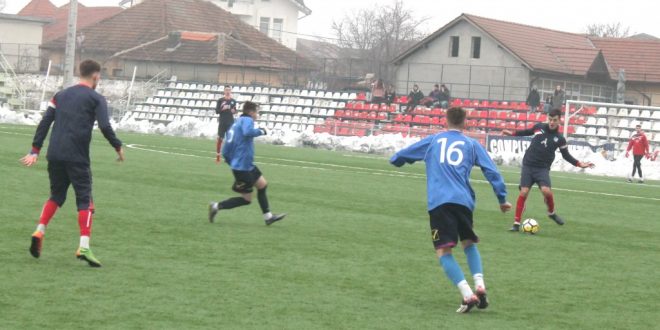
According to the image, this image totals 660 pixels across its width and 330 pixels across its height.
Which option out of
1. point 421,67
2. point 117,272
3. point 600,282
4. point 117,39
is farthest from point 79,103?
point 117,39

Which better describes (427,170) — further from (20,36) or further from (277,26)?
(277,26)

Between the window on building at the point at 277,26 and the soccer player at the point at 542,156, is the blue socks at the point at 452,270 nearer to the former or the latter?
the soccer player at the point at 542,156

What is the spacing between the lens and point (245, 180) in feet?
47.6

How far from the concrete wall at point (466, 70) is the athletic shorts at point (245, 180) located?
3963 cm

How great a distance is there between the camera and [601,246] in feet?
47.6

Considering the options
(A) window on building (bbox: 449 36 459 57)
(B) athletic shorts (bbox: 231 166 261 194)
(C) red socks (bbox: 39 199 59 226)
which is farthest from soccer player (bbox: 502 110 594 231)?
(A) window on building (bbox: 449 36 459 57)

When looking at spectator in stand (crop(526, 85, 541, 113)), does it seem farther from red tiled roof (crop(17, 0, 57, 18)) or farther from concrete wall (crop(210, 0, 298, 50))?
red tiled roof (crop(17, 0, 57, 18))

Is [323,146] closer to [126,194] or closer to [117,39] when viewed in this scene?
[126,194]

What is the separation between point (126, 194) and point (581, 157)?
66.2 ft

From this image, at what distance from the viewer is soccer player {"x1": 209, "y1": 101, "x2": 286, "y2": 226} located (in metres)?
14.3

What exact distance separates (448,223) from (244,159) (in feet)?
18.8

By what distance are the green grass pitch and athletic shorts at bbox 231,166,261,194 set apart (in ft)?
1.67

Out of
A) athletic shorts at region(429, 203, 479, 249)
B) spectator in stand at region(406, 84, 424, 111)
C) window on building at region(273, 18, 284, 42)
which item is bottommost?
athletic shorts at region(429, 203, 479, 249)

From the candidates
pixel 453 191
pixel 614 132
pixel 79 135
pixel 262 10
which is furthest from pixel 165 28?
pixel 453 191
